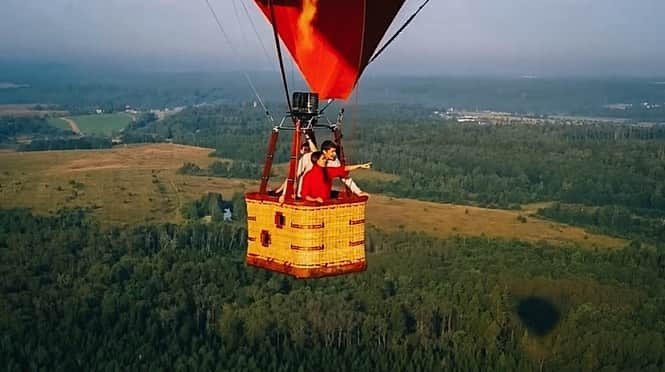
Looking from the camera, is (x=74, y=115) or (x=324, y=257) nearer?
(x=324, y=257)

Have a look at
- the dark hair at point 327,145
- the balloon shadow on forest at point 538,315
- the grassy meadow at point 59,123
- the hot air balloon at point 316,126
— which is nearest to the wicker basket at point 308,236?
the hot air balloon at point 316,126

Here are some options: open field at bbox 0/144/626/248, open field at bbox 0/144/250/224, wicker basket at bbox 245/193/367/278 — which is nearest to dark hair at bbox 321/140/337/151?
wicker basket at bbox 245/193/367/278

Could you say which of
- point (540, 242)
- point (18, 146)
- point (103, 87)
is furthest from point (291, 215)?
point (103, 87)

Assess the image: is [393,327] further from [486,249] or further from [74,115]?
[74,115]

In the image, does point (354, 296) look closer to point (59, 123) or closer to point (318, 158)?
point (318, 158)

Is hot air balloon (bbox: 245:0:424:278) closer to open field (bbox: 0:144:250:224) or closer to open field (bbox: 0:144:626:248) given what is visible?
open field (bbox: 0:144:626:248)

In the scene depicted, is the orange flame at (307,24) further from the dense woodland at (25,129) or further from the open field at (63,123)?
the open field at (63,123)

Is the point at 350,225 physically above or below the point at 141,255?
above
